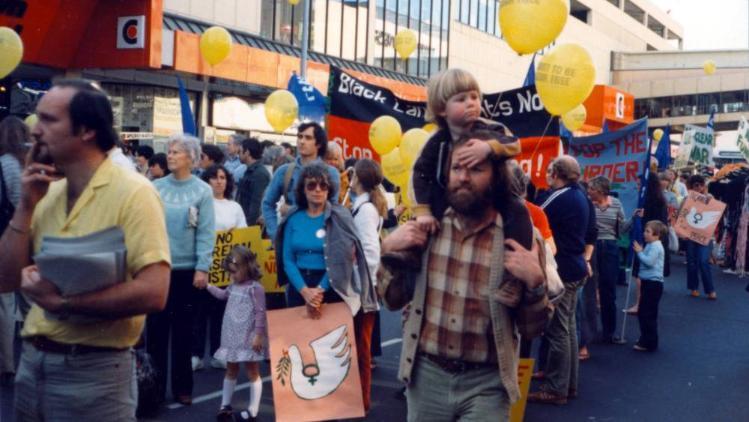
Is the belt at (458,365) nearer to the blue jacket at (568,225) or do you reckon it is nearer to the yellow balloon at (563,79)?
the blue jacket at (568,225)

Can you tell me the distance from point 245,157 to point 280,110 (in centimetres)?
332

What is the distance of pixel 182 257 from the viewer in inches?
272

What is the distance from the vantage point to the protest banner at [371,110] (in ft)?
29.7

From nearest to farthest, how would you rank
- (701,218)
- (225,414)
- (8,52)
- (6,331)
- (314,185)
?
(314,185) → (225,414) → (6,331) → (8,52) → (701,218)

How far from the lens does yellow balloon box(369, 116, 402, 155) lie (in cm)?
985

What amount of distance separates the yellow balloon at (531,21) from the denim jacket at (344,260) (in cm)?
323

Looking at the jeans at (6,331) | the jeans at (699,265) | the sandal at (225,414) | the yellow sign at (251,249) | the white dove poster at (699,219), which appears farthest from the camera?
the white dove poster at (699,219)

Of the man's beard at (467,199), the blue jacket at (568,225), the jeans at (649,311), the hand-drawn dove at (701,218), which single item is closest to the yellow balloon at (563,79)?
the blue jacket at (568,225)

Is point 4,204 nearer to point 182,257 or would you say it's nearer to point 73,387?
point 182,257

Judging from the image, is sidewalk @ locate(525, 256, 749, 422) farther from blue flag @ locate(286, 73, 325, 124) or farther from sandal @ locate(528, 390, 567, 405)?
blue flag @ locate(286, 73, 325, 124)

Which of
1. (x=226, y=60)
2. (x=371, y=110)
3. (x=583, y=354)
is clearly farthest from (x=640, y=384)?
(x=226, y=60)

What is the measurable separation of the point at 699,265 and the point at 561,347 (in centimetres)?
873

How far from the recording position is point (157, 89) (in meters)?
24.1

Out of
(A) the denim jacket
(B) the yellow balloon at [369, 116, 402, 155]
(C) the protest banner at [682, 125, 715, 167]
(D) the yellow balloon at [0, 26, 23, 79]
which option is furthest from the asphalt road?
(C) the protest banner at [682, 125, 715, 167]
